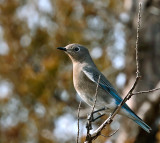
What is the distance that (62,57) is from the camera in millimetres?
9234

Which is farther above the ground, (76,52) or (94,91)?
(76,52)

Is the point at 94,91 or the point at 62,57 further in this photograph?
the point at 62,57

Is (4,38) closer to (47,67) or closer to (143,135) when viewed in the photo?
(47,67)

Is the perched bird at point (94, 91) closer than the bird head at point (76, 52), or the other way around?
the perched bird at point (94, 91)

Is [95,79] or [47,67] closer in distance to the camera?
[95,79]

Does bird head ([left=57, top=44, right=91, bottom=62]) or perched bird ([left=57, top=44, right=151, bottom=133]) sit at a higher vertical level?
bird head ([left=57, top=44, right=91, bottom=62])

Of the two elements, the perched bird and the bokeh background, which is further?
the bokeh background

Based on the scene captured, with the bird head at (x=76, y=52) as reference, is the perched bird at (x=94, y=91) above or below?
below

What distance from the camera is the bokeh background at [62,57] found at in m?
9.05

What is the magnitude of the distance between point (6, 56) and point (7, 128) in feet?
5.35

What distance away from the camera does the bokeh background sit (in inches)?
356

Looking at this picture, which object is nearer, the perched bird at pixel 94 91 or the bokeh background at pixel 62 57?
the perched bird at pixel 94 91

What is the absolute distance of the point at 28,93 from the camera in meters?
8.95

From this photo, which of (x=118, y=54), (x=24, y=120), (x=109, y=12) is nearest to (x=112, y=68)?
(x=118, y=54)
